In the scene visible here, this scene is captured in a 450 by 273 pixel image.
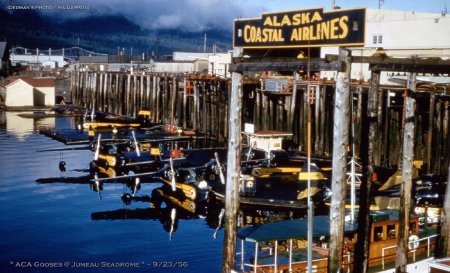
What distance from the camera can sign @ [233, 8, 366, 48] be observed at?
1711 centimetres

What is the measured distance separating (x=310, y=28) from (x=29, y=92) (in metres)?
86.4

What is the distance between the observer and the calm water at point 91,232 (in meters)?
24.0

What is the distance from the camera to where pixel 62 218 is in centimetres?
3117

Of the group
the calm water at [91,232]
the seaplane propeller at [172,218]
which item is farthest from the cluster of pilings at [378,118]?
the calm water at [91,232]

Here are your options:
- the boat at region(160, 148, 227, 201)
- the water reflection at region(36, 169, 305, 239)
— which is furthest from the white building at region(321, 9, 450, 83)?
the water reflection at region(36, 169, 305, 239)

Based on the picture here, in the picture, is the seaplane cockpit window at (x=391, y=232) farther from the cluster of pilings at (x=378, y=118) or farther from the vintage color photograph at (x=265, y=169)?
the cluster of pilings at (x=378, y=118)

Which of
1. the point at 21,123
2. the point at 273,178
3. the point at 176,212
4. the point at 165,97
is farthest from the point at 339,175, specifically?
the point at 21,123

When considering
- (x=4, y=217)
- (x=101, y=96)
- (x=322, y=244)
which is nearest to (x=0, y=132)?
(x=101, y=96)

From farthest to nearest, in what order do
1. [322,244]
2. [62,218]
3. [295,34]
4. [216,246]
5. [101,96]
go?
1. [101,96]
2. [62,218]
3. [216,246]
4. [322,244]
5. [295,34]

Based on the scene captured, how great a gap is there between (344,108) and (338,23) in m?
3.36

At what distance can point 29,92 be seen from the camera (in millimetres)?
95188

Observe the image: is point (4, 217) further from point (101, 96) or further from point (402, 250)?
point (101, 96)

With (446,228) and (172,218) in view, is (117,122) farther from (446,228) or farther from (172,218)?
(446,228)

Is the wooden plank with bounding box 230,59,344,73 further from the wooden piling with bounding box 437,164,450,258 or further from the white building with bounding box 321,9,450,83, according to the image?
the white building with bounding box 321,9,450,83
